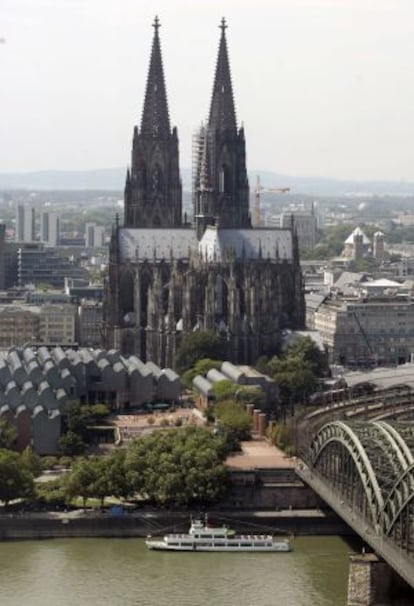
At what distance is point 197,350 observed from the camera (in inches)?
3061

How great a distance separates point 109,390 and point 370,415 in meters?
12.3

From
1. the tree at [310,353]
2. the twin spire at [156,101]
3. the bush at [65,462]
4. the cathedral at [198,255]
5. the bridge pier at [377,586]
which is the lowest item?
the bush at [65,462]

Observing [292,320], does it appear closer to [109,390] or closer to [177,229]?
[177,229]

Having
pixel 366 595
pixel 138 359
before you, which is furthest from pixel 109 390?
pixel 366 595

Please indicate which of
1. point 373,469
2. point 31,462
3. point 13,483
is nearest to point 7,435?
point 31,462

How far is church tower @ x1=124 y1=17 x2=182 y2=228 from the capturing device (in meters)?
87.6

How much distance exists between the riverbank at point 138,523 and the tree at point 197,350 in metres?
25.1

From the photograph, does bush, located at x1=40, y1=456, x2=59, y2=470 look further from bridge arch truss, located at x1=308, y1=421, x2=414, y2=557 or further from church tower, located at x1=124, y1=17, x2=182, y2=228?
church tower, located at x1=124, y1=17, x2=182, y2=228

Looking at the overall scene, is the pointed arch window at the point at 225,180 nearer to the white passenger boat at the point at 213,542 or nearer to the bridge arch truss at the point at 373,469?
the bridge arch truss at the point at 373,469

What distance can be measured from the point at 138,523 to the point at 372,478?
7744 mm

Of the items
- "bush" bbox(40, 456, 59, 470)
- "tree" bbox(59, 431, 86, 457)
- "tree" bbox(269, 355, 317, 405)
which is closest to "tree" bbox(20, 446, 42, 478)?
"bush" bbox(40, 456, 59, 470)

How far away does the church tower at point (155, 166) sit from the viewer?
87.6 meters

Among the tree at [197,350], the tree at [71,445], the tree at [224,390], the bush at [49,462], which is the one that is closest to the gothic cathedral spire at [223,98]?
the tree at [197,350]

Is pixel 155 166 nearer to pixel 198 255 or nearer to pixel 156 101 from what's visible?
pixel 156 101
